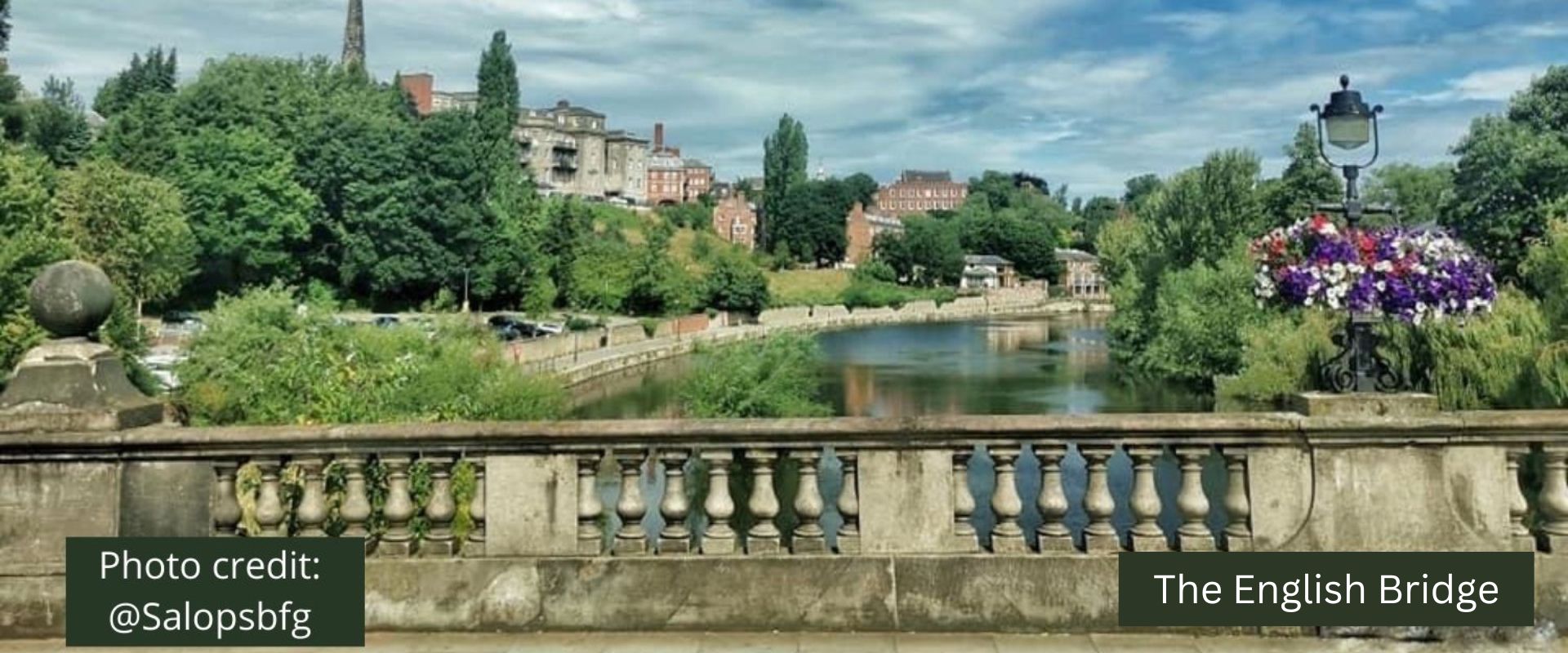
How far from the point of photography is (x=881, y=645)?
17.6 ft

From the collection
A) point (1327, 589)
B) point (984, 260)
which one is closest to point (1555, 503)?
point (1327, 589)

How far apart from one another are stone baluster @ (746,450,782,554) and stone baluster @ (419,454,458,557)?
1515 millimetres

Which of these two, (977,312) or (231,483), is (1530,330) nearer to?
(231,483)

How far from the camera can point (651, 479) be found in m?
23.1

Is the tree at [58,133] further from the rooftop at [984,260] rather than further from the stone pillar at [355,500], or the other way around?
the rooftop at [984,260]

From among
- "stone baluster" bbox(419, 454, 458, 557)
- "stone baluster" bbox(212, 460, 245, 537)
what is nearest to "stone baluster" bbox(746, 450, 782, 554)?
"stone baluster" bbox(419, 454, 458, 557)

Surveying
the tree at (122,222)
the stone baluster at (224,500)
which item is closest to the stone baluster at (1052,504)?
the stone baluster at (224,500)

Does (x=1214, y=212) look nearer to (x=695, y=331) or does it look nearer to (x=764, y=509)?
(x=695, y=331)

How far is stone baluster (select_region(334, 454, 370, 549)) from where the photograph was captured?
5.64m

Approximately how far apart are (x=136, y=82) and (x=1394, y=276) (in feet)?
342

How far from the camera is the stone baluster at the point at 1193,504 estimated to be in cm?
557

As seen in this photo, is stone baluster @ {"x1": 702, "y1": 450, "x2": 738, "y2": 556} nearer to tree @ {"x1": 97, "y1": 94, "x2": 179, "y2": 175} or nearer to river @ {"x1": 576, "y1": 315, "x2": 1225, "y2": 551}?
river @ {"x1": 576, "y1": 315, "x2": 1225, "y2": 551}

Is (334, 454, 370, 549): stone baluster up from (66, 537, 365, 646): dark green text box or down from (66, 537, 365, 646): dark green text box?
up

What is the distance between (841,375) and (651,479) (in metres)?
34.4
